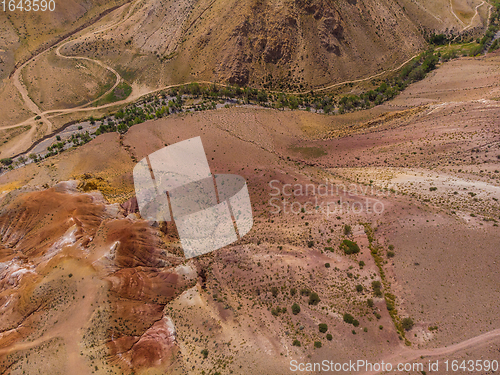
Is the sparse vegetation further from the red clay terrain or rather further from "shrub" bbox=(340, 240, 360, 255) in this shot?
"shrub" bbox=(340, 240, 360, 255)

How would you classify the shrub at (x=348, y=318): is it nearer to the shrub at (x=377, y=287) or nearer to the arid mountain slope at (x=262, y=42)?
the shrub at (x=377, y=287)

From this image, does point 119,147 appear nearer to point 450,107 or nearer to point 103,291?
point 103,291

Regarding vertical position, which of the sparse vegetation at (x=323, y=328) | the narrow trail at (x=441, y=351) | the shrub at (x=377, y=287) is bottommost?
the narrow trail at (x=441, y=351)

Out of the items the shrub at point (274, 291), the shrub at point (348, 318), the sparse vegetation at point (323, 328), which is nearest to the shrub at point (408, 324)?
the shrub at point (348, 318)

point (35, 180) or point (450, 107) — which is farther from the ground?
point (35, 180)

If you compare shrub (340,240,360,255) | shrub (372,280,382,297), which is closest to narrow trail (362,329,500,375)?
shrub (372,280,382,297)

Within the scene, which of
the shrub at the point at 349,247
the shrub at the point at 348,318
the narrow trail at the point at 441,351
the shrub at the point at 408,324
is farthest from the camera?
the shrub at the point at 349,247

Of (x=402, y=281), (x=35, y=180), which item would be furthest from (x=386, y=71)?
(x=35, y=180)
